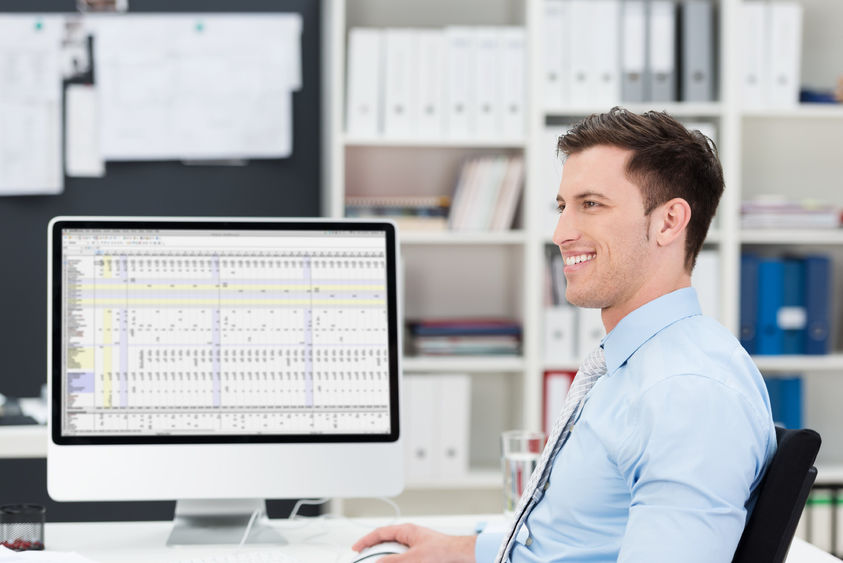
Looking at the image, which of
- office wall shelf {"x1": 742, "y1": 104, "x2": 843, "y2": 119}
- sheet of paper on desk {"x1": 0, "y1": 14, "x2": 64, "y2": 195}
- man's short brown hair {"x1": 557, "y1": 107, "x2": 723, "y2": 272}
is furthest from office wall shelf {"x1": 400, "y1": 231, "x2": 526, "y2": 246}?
man's short brown hair {"x1": 557, "y1": 107, "x2": 723, "y2": 272}

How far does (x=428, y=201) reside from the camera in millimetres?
2945

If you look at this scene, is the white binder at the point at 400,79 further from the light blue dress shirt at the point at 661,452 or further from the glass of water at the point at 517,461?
the light blue dress shirt at the point at 661,452

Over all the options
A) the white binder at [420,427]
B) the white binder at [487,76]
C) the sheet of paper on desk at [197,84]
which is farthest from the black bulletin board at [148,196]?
the white binder at [420,427]

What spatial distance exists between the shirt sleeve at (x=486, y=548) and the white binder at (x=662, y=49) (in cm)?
190

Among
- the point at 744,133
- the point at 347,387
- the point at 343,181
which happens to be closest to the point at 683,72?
the point at 744,133

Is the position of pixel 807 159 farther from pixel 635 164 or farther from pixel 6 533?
pixel 6 533

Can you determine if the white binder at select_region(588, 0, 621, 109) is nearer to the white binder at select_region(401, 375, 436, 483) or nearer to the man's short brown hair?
the white binder at select_region(401, 375, 436, 483)

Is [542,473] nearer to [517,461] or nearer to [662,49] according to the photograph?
[517,461]

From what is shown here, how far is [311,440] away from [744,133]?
7.34 ft

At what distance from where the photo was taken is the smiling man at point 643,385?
97 cm

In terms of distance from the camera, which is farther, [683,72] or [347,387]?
[683,72]

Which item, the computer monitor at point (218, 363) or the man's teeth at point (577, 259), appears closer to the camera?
the man's teeth at point (577, 259)

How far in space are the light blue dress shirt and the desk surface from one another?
0.38m

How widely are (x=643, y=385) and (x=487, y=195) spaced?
193cm
